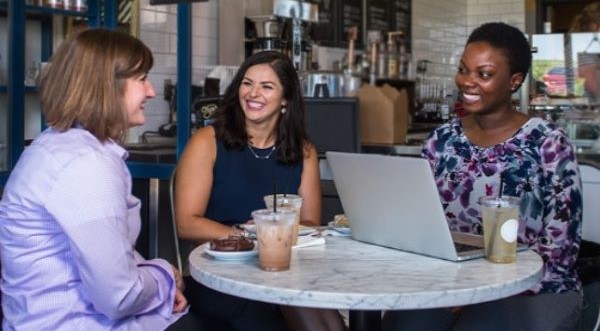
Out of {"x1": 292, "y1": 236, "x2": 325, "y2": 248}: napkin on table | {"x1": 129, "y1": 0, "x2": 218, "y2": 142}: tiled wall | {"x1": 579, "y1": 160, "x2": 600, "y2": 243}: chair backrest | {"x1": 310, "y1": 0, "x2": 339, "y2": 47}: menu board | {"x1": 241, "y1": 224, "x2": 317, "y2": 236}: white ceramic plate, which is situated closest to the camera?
{"x1": 292, "y1": 236, "x2": 325, "y2": 248}: napkin on table

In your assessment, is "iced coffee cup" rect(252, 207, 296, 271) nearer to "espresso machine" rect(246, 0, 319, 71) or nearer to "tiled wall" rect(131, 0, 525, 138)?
"tiled wall" rect(131, 0, 525, 138)

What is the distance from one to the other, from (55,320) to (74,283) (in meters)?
0.09

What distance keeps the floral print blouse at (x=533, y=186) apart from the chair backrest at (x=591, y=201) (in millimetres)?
959

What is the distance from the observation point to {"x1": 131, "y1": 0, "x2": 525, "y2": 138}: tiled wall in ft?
15.2

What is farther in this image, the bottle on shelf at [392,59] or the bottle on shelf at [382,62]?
the bottle on shelf at [392,59]

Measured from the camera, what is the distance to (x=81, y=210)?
1585 mm

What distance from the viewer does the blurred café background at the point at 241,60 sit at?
13.0 feet

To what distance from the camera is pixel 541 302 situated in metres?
2.06

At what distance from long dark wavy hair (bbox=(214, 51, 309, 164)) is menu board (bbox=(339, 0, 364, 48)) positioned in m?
4.33

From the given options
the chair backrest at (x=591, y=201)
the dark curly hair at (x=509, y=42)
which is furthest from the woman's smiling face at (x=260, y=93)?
the chair backrest at (x=591, y=201)

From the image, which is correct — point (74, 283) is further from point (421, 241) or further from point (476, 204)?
point (476, 204)

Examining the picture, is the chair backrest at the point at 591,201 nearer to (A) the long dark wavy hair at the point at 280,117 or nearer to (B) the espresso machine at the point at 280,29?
(A) the long dark wavy hair at the point at 280,117

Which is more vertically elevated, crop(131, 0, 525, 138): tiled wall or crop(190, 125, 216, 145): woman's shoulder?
crop(131, 0, 525, 138): tiled wall

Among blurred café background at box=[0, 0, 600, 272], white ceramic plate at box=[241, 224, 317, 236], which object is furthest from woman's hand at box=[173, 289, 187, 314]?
blurred café background at box=[0, 0, 600, 272]
